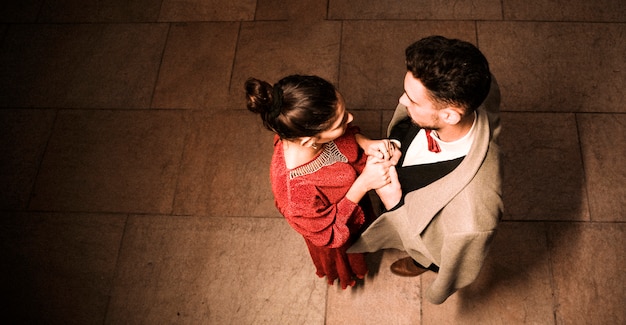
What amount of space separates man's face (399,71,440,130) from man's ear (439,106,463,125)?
2 cm

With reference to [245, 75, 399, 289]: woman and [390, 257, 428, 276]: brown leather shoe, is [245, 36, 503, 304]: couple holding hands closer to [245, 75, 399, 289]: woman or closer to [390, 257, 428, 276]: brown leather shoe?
[245, 75, 399, 289]: woman

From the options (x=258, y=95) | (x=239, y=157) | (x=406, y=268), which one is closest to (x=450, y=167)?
(x=258, y=95)

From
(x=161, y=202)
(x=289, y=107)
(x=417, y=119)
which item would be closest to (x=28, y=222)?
(x=161, y=202)

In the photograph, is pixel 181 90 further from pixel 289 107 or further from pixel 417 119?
pixel 417 119

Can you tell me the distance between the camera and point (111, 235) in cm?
271

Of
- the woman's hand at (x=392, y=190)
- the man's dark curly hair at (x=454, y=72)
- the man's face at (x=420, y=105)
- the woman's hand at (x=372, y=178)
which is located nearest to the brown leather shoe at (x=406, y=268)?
the woman's hand at (x=392, y=190)


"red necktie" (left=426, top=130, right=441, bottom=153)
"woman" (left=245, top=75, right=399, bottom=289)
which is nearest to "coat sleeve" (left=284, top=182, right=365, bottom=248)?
"woman" (left=245, top=75, right=399, bottom=289)

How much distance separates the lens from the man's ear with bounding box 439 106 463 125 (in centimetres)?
139

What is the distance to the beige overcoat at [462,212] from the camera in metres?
1.36

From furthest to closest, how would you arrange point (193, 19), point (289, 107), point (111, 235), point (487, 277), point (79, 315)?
point (193, 19)
point (111, 235)
point (79, 315)
point (487, 277)
point (289, 107)

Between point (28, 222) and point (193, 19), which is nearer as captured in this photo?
point (28, 222)

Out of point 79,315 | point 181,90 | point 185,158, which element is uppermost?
point 181,90

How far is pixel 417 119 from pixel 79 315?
8.00ft

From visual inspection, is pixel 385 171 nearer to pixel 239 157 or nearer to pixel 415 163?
pixel 415 163
